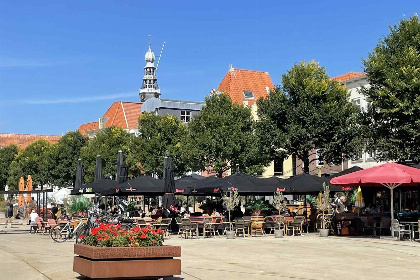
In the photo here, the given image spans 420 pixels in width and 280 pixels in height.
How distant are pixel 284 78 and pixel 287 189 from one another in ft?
46.0

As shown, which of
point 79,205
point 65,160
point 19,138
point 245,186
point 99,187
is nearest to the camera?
point 245,186

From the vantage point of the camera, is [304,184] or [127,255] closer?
[127,255]

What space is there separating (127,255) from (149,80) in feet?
346

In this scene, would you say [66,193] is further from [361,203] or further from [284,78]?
[361,203]

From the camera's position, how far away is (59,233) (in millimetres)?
25547

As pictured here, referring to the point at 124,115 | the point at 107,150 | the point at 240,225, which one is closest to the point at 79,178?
the point at 240,225

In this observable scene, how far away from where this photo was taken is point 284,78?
131 feet

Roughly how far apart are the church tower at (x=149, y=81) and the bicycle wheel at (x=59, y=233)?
88.6m

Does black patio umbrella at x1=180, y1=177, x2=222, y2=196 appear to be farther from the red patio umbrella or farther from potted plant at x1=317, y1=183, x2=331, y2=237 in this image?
the red patio umbrella

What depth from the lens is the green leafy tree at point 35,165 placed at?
2904 inches

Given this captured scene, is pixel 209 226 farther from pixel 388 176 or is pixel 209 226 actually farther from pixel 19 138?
pixel 19 138

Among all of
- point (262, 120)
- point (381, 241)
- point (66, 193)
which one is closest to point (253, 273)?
point (381, 241)

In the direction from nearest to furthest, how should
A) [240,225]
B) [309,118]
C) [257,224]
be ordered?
[240,225] → [257,224] → [309,118]

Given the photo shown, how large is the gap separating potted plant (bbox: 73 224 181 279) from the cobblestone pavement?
53.1 inches
